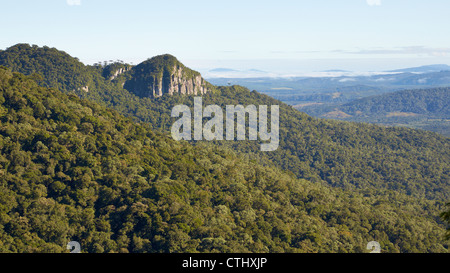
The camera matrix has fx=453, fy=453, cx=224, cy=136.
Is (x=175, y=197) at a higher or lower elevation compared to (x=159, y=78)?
lower

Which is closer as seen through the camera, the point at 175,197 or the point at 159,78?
the point at 175,197

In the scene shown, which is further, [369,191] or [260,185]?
[369,191]

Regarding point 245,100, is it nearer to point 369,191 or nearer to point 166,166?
point 369,191

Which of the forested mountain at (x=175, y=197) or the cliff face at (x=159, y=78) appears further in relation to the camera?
the cliff face at (x=159, y=78)

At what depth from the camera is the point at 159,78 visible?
178875 millimetres

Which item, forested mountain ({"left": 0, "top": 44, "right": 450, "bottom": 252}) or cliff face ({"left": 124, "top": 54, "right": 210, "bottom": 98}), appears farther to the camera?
cliff face ({"left": 124, "top": 54, "right": 210, "bottom": 98})

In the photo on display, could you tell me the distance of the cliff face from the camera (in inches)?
7047

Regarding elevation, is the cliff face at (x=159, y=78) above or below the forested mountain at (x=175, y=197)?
above

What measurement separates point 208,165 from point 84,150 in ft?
68.6

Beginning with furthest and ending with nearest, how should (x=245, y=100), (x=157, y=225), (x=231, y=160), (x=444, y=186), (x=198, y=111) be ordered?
(x=245, y=100) < (x=198, y=111) < (x=444, y=186) < (x=231, y=160) < (x=157, y=225)

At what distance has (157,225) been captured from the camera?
52.3m

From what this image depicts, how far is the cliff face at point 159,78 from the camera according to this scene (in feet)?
587

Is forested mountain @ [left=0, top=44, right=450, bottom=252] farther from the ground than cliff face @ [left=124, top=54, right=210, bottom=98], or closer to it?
closer to it
